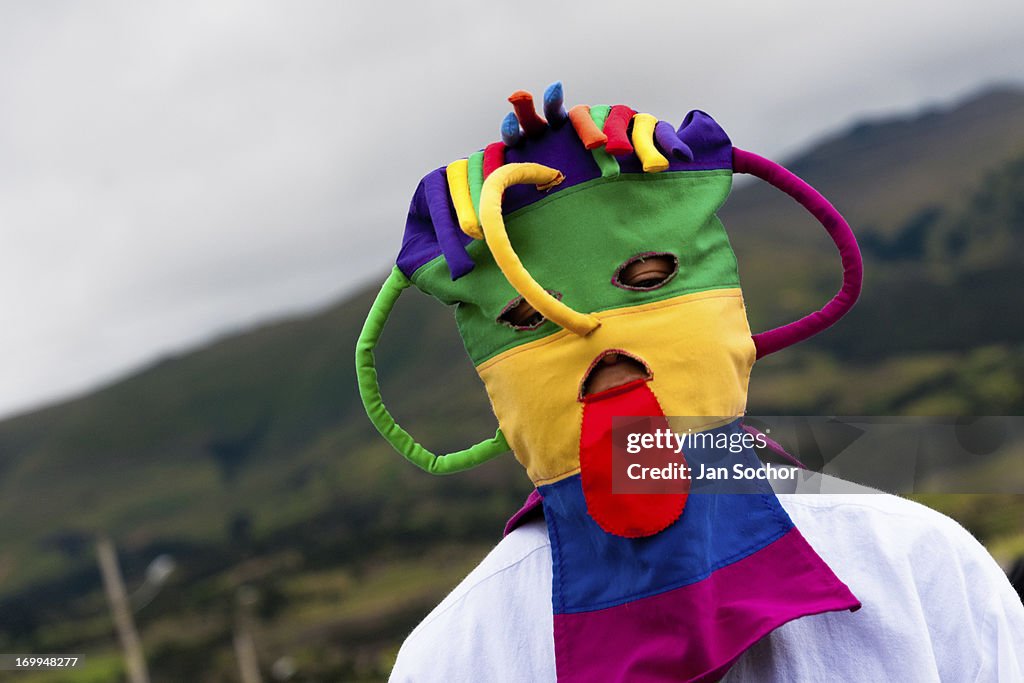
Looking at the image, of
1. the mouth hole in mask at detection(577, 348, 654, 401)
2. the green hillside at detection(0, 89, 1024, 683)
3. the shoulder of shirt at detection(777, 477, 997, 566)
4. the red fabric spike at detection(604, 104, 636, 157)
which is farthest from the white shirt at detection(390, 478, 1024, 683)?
the green hillside at detection(0, 89, 1024, 683)

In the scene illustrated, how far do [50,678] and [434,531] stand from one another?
90.5 feet

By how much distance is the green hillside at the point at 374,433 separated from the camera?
245ft

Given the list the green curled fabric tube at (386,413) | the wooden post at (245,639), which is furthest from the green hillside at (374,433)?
the green curled fabric tube at (386,413)

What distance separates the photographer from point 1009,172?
8938 centimetres

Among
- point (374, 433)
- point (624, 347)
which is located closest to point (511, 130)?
point (624, 347)

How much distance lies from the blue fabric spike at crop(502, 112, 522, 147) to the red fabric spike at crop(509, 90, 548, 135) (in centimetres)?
1

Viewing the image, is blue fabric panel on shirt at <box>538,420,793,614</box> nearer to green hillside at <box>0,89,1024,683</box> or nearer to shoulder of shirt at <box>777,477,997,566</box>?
shoulder of shirt at <box>777,477,997,566</box>

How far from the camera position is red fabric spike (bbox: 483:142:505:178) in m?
2.16

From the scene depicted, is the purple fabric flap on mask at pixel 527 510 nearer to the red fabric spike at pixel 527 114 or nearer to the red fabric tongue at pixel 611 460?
the red fabric tongue at pixel 611 460

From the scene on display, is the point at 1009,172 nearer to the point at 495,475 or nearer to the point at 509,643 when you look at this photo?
the point at 495,475

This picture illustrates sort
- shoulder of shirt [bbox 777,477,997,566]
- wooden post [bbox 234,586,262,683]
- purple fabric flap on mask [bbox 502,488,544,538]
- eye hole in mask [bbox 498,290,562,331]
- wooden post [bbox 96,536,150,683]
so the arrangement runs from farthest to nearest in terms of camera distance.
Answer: wooden post [bbox 234,586,262,683] → wooden post [bbox 96,536,150,683] → purple fabric flap on mask [bbox 502,488,544,538] → eye hole in mask [bbox 498,290,562,331] → shoulder of shirt [bbox 777,477,997,566]

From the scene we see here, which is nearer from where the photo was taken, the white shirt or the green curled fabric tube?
the white shirt

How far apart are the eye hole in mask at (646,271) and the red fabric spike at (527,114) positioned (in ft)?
1.10

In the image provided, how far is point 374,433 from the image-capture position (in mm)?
99500
